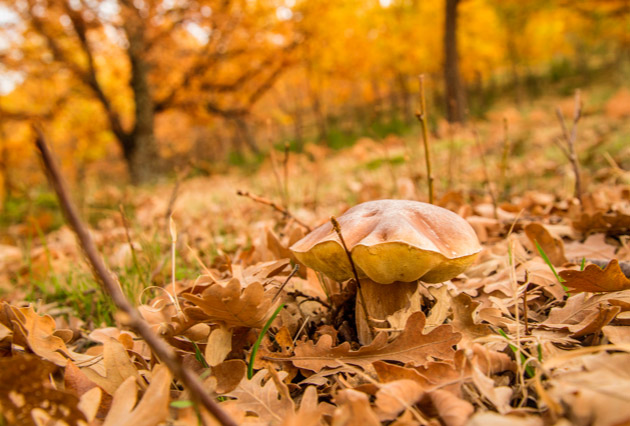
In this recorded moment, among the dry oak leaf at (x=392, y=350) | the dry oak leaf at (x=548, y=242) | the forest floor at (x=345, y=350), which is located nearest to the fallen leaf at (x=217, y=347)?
the forest floor at (x=345, y=350)

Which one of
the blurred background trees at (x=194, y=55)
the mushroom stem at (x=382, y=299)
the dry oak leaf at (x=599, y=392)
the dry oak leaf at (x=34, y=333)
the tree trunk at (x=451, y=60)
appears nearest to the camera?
the dry oak leaf at (x=599, y=392)

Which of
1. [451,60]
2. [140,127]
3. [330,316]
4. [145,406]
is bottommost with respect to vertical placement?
[330,316]

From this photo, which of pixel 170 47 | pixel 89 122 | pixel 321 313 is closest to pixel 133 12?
pixel 170 47

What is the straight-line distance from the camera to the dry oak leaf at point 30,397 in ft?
2.29

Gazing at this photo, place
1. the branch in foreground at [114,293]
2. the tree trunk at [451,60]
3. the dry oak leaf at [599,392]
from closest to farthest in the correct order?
the branch in foreground at [114,293], the dry oak leaf at [599,392], the tree trunk at [451,60]

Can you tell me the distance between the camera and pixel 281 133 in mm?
33188

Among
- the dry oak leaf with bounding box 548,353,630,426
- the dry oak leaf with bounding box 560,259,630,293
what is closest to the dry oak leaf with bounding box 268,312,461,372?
the dry oak leaf with bounding box 548,353,630,426

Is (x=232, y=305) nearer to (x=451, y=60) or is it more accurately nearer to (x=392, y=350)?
(x=392, y=350)

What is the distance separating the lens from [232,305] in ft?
2.87

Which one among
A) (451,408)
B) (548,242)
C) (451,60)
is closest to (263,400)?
(451,408)

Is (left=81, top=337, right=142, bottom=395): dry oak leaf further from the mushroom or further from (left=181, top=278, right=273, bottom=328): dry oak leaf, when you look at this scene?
the mushroom

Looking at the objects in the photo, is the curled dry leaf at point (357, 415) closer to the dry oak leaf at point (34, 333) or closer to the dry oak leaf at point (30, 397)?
the dry oak leaf at point (30, 397)

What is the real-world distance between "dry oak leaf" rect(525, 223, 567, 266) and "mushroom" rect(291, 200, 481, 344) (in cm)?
59

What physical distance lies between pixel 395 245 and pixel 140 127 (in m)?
11.4
